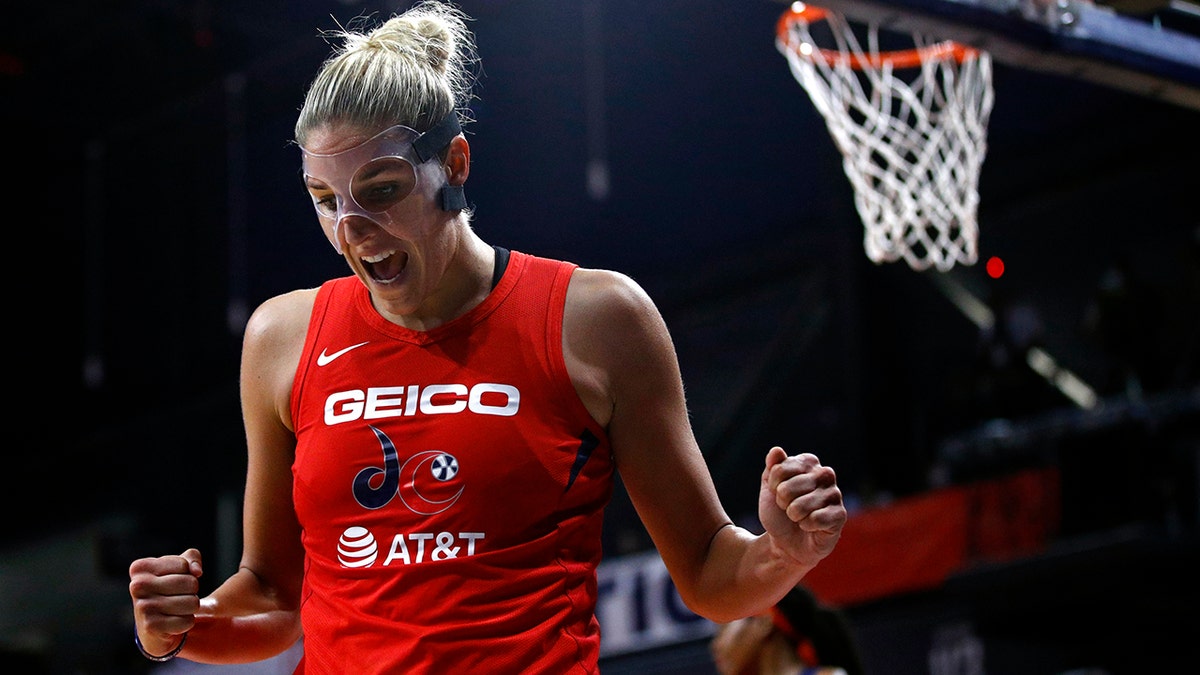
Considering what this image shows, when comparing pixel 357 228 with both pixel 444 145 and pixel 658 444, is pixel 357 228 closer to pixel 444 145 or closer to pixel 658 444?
pixel 444 145

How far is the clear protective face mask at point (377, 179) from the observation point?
2098 millimetres

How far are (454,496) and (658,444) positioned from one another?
0.34m

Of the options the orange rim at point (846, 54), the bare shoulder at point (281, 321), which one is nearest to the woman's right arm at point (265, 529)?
the bare shoulder at point (281, 321)

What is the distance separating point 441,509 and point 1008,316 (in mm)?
9175

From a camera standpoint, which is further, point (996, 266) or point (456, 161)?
point (996, 266)

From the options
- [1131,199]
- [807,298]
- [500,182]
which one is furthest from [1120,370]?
[500,182]

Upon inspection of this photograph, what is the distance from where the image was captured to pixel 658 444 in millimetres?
2139

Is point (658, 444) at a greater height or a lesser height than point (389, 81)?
lesser

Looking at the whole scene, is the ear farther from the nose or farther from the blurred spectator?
the blurred spectator

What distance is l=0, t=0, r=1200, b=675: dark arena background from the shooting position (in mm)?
9109

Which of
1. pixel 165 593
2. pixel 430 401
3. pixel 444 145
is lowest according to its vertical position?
pixel 165 593

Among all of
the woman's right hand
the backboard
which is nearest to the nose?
the woman's right hand

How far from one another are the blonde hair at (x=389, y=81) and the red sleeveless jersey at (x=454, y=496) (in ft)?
1.02

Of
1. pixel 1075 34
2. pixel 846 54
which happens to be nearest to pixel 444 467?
pixel 1075 34
